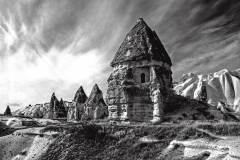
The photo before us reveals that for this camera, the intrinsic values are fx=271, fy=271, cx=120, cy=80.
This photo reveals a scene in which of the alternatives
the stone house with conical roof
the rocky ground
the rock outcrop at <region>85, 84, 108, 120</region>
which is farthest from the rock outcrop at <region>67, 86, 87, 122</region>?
the rocky ground

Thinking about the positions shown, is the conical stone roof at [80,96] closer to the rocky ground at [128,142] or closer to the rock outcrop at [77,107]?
the rock outcrop at [77,107]

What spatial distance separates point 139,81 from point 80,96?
112 ft

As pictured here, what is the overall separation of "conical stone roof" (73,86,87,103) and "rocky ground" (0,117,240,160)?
38.5m

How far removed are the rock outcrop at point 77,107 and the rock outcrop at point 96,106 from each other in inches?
155

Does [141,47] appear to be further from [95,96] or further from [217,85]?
[217,85]

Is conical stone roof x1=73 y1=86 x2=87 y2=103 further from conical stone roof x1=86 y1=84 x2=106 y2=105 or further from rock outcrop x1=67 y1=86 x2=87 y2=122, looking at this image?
conical stone roof x1=86 y1=84 x2=106 y2=105

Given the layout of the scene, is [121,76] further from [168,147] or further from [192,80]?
[192,80]

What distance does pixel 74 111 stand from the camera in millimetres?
59062

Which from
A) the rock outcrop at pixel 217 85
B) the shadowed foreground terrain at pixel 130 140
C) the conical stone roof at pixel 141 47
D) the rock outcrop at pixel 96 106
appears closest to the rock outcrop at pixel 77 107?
the rock outcrop at pixel 96 106

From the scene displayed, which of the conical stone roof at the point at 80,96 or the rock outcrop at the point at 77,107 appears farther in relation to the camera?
the conical stone roof at the point at 80,96

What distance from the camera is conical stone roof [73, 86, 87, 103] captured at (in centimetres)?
6162

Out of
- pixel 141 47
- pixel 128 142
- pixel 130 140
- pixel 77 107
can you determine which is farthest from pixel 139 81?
pixel 77 107

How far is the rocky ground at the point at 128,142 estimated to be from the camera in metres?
15.8

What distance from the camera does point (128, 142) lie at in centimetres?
1881
